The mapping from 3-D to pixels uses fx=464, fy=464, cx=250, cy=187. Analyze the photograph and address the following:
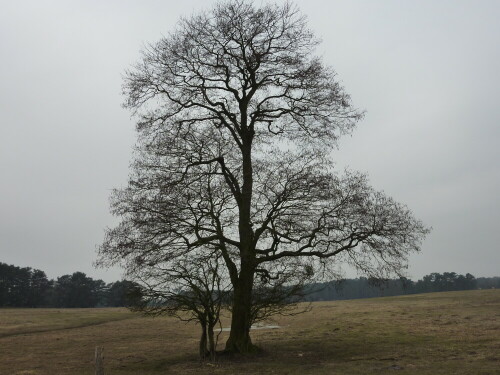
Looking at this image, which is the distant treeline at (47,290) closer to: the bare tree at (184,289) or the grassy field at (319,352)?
the grassy field at (319,352)

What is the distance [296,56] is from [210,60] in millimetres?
4141

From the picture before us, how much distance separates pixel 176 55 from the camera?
72.4ft

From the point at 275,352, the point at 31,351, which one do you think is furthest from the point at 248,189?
the point at 31,351

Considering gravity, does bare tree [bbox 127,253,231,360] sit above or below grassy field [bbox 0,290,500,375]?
above

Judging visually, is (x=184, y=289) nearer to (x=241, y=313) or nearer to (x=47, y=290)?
(x=241, y=313)

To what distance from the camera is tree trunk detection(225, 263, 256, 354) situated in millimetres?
21234

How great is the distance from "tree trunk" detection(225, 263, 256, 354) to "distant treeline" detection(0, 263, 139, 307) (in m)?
112

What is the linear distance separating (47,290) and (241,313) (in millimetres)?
138222

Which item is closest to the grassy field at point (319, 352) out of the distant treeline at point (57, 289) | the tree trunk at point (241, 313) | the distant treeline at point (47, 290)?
the tree trunk at point (241, 313)

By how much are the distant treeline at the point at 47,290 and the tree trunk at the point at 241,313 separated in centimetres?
11241

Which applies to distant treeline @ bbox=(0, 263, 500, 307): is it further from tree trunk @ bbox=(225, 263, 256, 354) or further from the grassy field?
tree trunk @ bbox=(225, 263, 256, 354)

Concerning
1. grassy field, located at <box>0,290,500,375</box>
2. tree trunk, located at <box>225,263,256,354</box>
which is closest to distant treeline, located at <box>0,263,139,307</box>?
grassy field, located at <box>0,290,500,375</box>

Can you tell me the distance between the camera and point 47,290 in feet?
467

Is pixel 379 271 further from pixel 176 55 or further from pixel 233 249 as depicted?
pixel 176 55
